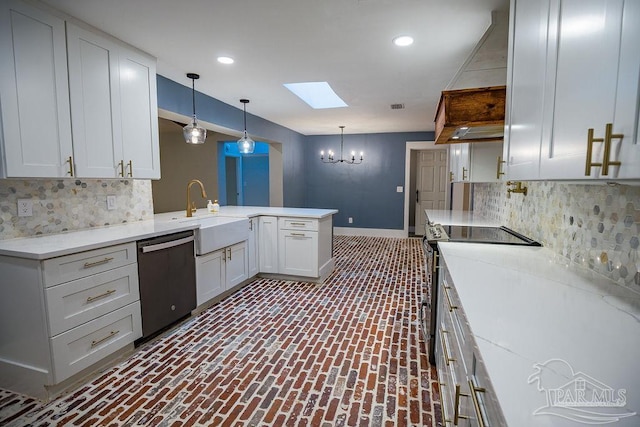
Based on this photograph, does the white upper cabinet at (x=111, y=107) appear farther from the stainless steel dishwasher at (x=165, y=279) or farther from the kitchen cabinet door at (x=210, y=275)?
the kitchen cabinet door at (x=210, y=275)

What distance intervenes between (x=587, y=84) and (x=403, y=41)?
185cm

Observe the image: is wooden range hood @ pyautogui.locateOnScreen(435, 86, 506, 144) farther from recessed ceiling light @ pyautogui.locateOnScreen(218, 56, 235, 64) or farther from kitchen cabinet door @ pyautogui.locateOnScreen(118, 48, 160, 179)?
kitchen cabinet door @ pyautogui.locateOnScreen(118, 48, 160, 179)

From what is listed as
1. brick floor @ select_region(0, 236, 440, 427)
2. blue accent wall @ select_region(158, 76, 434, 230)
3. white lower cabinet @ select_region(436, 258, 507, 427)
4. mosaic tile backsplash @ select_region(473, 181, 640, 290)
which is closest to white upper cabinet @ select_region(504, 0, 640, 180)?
mosaic tile backsplash @ select_region(473, 181, 640, 290)

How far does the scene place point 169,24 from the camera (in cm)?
→ 218

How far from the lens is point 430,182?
7.16 m

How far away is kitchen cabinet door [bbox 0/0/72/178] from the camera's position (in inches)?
71.7

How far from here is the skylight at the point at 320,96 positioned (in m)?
4.25

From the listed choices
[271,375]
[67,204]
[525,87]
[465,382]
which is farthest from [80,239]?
[525,87]

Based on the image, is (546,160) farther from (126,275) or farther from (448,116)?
(126,275)

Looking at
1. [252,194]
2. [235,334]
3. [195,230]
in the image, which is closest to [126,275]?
[195,230]

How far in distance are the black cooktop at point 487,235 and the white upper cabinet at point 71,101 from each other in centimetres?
261

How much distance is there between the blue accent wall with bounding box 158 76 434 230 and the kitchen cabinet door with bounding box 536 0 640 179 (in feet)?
17.4

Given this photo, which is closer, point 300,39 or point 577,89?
point 577,89

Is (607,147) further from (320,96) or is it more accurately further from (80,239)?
(320,96)
